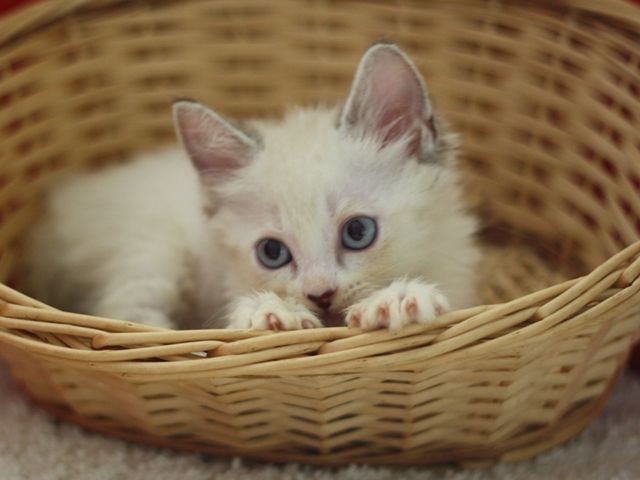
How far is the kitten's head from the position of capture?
1.43 meters

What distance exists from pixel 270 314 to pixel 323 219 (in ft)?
0.93

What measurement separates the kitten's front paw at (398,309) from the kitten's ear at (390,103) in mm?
492

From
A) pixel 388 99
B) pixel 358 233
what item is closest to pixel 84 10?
pixel 388 99

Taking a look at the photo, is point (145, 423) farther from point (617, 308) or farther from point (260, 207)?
point (617, 308)

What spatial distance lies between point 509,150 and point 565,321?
1187 millimetres

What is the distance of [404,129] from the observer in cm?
160

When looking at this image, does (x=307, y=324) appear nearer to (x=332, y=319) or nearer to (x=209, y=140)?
(x=332, y=319)

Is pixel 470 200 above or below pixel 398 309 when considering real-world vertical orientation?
above

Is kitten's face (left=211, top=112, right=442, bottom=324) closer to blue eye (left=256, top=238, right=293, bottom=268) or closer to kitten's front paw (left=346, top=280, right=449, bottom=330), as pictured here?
blue eye (left=256, top=238, right=293, bottom=268)

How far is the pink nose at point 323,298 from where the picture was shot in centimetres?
137

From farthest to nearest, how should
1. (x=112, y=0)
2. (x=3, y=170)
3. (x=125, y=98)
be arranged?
1. (x=125, y=98)
2. (x=112, y=0)
3. (x=3, y=170)

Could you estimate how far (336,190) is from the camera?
4.81 feet

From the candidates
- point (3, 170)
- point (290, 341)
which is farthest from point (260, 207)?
point (3, 170)

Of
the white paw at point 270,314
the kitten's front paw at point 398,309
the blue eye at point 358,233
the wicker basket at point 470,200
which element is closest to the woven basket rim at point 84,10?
the wicker basket at point 470,200
